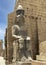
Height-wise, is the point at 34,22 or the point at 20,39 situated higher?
the point at 34,22

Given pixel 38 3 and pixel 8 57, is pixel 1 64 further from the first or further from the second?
pixel 38 3

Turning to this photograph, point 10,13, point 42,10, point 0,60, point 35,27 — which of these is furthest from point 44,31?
point 0,60

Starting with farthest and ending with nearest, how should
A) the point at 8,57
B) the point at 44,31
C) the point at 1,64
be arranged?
the point at 44,31
the point at 8,57
the point at 1,64

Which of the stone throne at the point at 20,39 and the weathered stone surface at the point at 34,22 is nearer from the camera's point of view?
the stone throne at the point at 20,39

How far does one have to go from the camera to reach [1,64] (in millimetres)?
2904

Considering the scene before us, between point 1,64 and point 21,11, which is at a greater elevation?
point 21,11

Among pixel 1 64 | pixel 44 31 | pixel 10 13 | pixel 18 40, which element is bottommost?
pixel 1 64

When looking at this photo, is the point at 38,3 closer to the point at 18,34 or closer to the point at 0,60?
the point at 18,34

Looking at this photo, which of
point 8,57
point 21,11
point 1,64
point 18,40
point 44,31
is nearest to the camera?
point 1,64

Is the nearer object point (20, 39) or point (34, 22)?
point (20, 39)

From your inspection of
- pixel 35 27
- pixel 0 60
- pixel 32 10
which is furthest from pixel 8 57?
pixel 0 60

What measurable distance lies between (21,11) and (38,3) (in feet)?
9.22

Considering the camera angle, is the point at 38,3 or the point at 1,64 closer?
the point at 1,64

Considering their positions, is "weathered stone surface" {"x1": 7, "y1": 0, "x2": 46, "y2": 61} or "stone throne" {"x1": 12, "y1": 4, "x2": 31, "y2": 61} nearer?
"stone throne" {"x1": 12, "y1": 4, "x2": 31, "y2": 61}
